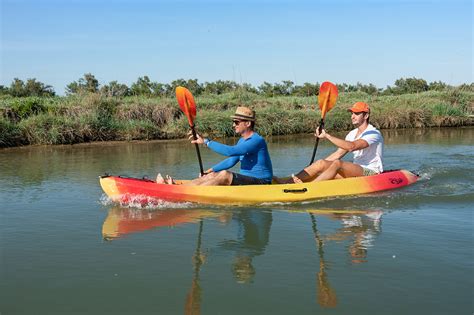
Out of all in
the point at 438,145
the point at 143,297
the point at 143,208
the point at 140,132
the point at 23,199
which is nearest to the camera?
the point at 143,297

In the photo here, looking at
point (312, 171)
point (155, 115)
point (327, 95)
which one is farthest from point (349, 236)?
point (155, 115)

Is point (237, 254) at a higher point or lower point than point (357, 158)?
lower

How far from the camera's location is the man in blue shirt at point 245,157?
6.47m

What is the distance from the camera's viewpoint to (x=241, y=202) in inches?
268

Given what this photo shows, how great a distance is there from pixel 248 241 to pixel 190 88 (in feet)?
71.1

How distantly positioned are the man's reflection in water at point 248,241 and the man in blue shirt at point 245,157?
49 cm

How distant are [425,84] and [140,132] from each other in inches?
920

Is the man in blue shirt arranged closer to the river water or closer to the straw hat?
the straw hat

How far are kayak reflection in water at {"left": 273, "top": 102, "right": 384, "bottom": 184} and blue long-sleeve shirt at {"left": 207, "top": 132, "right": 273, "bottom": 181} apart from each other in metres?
0.65

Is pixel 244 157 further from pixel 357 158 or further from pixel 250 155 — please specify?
pixel 357 158

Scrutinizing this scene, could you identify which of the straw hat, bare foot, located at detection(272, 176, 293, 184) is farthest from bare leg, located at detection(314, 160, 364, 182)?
→ the straw hat

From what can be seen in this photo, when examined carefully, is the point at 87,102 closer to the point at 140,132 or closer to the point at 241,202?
the point at 140,132

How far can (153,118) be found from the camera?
1616 centimetres

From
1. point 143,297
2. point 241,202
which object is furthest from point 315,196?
point 143,297
